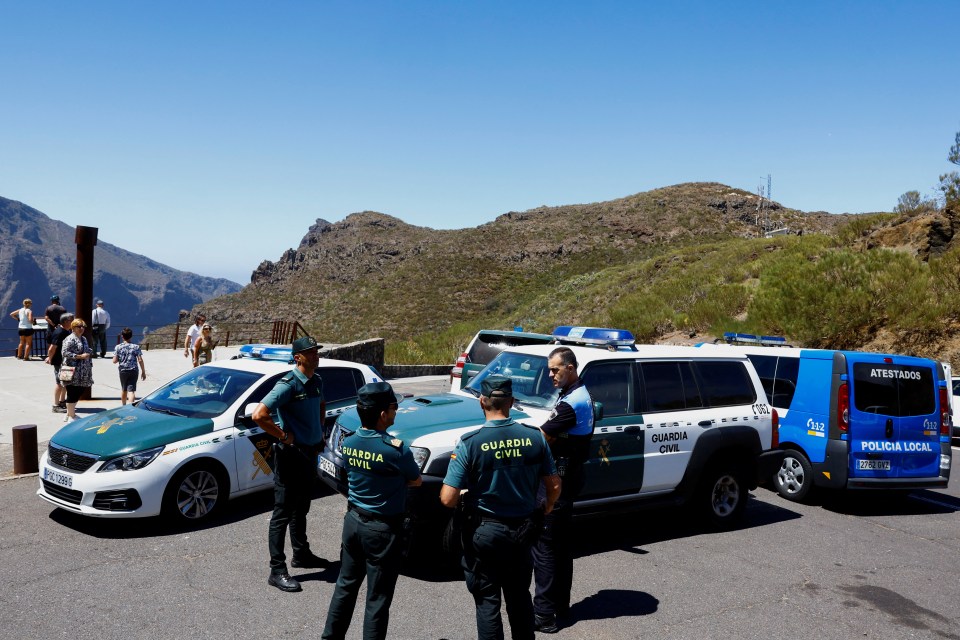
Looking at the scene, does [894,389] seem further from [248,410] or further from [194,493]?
[194,493]

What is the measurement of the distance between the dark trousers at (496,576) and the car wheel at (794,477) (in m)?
5.58

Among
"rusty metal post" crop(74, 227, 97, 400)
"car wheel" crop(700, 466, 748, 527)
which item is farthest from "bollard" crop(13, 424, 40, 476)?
"rusty metal post" crop(74, 227, 97, 400)

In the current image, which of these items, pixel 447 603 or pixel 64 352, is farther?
pixel 64 352

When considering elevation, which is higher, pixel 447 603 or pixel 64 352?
pixel 64 352

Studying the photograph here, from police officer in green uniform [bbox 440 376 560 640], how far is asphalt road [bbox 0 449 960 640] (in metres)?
0.97

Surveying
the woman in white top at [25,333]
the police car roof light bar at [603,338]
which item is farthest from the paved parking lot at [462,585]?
the woman in white top at [25,333]

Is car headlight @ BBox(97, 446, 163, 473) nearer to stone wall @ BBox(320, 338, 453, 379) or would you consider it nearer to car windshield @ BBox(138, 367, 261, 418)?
car windshield @ BBox(138, 367, 261, 418)

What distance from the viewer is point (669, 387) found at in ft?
22.9

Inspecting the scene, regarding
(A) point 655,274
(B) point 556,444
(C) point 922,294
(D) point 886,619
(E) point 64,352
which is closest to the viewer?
(B) point 556,444

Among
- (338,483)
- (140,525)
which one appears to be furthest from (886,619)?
(140,525)

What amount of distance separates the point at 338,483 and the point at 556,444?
1.93 meters

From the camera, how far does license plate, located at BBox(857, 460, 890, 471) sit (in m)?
8.09

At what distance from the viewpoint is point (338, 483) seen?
221 inches

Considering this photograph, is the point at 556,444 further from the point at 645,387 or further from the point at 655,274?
the point at 655,274
